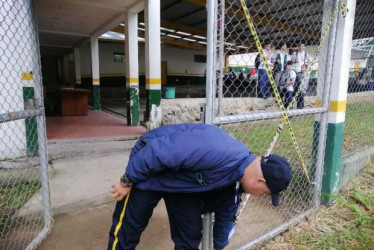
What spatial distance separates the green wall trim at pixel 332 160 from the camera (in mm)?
2764

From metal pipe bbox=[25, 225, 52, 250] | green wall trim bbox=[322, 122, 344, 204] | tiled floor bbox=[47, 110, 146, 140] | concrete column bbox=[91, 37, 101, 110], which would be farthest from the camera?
concrete column bbox=[91, 37, 101, 110]

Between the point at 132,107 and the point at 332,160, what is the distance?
5166 mm

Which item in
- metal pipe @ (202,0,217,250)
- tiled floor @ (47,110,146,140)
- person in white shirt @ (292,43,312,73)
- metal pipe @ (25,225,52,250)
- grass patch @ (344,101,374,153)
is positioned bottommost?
metal pipe @ (25,225,52,250)

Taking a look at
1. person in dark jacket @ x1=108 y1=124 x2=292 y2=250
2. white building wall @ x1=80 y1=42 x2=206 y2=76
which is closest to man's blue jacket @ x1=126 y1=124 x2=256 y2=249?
person in dark jacket @ x1=108 y1=124 x2=292 y2=250

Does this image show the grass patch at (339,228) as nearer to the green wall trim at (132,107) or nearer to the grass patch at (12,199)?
the grass patch at (12,199)

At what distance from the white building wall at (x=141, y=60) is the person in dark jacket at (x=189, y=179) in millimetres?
15520

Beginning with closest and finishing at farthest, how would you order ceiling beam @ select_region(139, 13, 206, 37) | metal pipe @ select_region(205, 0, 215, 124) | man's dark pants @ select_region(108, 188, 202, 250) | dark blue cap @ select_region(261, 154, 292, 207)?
dark blue cap @ select_region(261, 154, 292, 207)
metal pipe @ select_region(205, 0, 215, 124)
man's dark pants @ select_region(108, 188, 202, 250)
ceiling beam @ select_region(139, 13, 206, 37)

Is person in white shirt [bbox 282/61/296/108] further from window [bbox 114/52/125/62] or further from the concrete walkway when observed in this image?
window [bbox 114/52/125/62]

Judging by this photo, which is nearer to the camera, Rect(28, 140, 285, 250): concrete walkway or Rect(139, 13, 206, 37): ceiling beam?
Rect(28, 140, 285, 250): concrete walkway

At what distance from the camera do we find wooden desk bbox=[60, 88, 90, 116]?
8.56 metres

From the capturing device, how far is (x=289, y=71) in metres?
5.14

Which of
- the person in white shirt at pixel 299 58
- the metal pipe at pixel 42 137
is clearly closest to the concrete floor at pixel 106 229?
the metal pipe at pixel 42 137

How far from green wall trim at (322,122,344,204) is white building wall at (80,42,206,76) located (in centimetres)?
1476

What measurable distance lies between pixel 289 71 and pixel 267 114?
350cm
